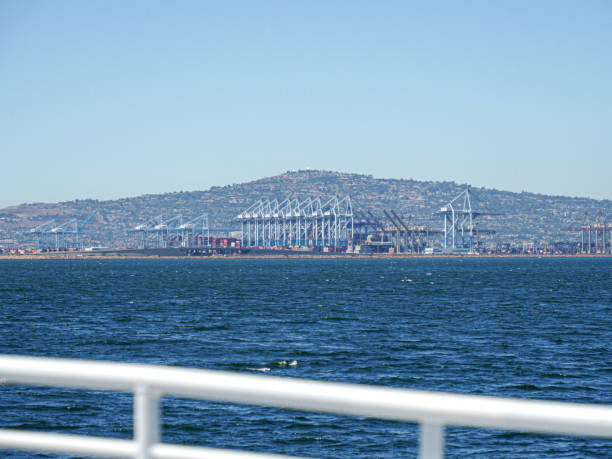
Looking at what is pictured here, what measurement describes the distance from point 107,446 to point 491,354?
88.4 feet

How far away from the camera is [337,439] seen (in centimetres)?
1630

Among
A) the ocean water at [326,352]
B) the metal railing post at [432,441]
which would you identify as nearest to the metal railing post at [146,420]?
the metal railing post at [432,441]

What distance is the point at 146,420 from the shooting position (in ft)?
8.39

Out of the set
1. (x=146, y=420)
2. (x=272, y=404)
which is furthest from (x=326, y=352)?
(x=272, y=404)

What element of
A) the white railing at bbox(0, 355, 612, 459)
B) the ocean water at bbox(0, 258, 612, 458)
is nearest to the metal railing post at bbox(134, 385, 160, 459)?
the white railing at bbox(0, 355, 612, 459)

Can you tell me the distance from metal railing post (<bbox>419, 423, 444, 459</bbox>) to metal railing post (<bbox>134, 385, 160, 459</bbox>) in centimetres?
84

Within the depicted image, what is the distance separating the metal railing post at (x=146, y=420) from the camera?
8.39ft

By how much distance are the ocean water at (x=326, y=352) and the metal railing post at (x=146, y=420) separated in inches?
511

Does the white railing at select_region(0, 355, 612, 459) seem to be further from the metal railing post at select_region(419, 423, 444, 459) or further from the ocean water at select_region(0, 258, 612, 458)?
the ocean water at select_region(0, 258, 612, 458)

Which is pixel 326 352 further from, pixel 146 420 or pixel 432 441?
pixel 432 441

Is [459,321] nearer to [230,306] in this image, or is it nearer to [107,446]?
[230,306]

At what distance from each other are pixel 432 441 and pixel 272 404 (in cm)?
48

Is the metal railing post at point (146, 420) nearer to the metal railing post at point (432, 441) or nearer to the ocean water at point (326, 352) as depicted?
the metal railing post at point (432, 441)

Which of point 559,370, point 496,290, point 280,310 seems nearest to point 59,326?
point 280,310
